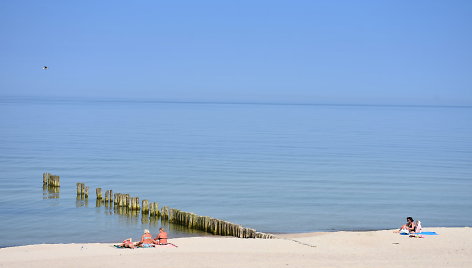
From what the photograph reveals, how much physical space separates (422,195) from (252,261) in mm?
23703

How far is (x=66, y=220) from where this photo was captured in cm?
3369

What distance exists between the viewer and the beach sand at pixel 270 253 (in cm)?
2150

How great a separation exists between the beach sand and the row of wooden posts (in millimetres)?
1136

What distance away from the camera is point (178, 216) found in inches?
1282

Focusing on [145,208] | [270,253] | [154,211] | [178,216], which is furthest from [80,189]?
[270,253]

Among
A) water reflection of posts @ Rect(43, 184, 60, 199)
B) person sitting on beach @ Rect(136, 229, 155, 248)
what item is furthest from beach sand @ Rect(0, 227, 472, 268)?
water reflection of posts @ Rect(43, 184, 60, 199)

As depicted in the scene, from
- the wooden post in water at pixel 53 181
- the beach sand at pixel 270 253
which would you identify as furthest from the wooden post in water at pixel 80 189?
the beach sand at pixel 270 253

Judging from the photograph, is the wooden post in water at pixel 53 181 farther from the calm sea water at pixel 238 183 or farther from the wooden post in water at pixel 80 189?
the wooden post in water at pixel 80 189

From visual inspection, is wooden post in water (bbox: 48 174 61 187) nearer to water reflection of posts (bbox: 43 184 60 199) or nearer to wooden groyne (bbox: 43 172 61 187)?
wooden groyne (bbox: 43 172 61 187)

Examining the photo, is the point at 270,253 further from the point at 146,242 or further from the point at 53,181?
the point at 53,181

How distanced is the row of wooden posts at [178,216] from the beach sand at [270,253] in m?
1.14

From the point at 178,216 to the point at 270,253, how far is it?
10.1 metres

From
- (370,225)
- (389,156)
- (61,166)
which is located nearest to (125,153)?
(61,166)

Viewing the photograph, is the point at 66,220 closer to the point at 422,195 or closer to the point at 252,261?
the point at 252,261
